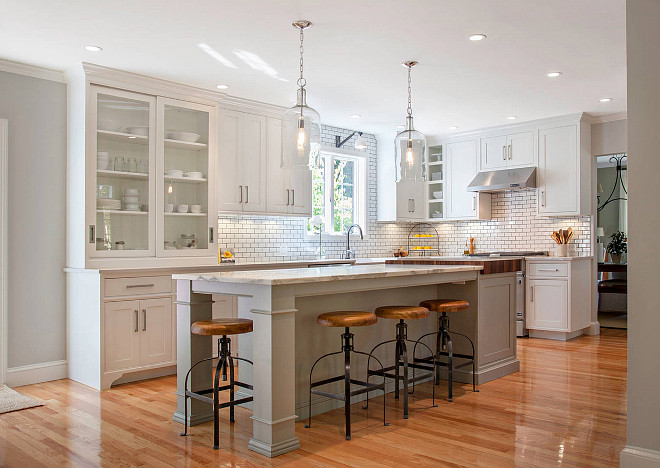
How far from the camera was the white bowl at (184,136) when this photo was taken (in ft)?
17.5

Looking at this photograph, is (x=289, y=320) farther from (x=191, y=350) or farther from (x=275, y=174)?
(x=275, y=174)

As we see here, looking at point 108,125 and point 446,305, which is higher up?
point 108,125

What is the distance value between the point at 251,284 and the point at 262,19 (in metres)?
1.89

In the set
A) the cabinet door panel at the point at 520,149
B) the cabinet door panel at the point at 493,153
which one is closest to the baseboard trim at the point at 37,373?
the cabinet door panel at the point at 493,153

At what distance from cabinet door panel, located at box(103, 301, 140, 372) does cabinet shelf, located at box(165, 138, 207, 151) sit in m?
1.50

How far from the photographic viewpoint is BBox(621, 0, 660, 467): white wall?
2.72 metres

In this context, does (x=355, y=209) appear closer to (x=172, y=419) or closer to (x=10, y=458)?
(x=172, y=419)

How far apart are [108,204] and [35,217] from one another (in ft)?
1.98

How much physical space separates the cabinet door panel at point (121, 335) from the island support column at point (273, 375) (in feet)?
6.40

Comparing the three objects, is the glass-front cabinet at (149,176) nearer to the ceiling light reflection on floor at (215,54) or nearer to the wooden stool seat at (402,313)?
the ceiling light reflection on floor at (215,54)

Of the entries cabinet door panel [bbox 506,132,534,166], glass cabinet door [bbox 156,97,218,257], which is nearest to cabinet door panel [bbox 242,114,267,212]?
glass cabinet door [bbox 156,97,218,257]

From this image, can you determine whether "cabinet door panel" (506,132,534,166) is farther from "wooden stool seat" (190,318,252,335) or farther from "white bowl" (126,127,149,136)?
"wooden stool seat" (190,318,252,335)

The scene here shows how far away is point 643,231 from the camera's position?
2.76 m

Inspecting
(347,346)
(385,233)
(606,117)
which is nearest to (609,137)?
(606,117)
